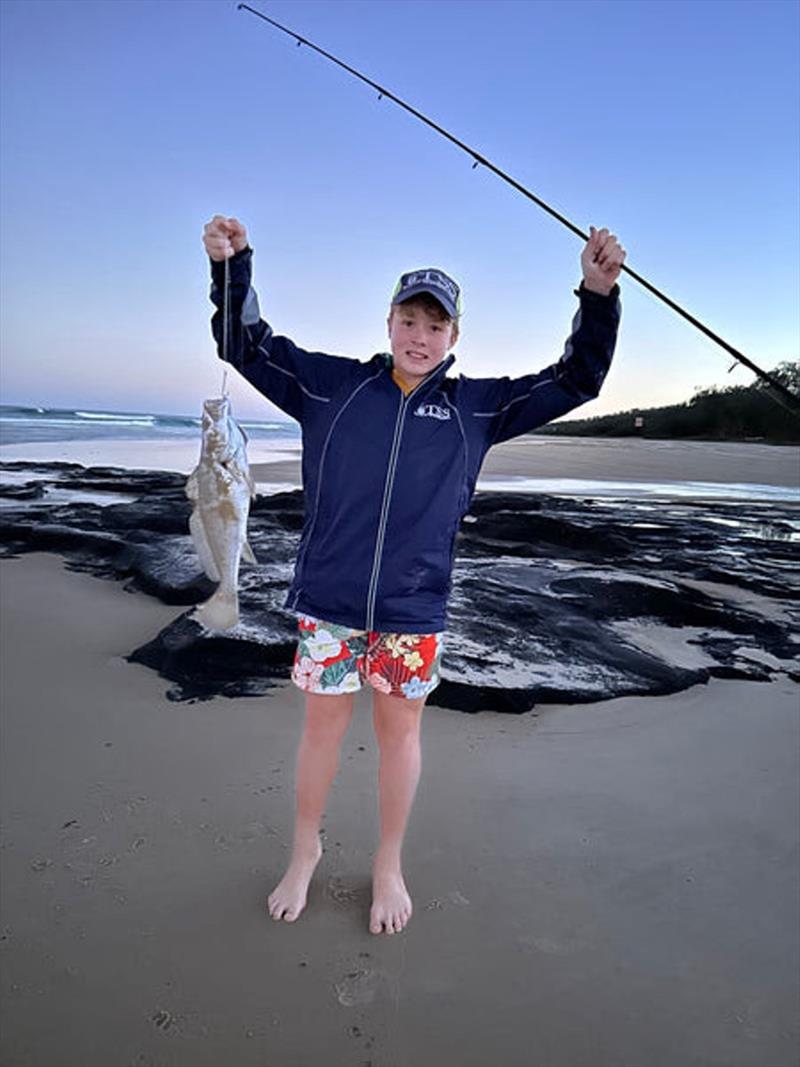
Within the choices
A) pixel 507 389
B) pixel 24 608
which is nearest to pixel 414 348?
pixel 507 389

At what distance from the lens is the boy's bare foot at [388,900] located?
2.52 m

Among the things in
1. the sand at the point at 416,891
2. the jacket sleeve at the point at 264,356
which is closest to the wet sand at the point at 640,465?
the sand at the point at 416,891

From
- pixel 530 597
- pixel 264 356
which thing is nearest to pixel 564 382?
pixel 264 356

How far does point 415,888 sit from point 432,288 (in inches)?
82.1

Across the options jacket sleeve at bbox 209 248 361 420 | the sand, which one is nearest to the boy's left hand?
jacket sleeve at bbox 209 248 361 420

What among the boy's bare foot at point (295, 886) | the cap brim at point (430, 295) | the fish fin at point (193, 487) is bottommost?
the boy's bare foot at point (295, 886)

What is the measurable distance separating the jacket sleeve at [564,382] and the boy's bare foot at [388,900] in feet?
5.10

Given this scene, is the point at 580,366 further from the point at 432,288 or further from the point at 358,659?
the point at 358,659

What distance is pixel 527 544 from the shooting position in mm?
8508

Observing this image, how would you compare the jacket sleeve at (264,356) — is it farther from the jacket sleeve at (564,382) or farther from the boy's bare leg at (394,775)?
the boy's bare leg at (394,775)

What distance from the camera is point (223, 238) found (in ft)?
8.50

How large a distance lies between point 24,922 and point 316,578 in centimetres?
139

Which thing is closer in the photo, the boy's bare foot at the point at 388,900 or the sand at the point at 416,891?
the sand at the point at 416,891

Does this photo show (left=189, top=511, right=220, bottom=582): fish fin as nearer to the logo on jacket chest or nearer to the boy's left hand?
the logo on jacket chest
